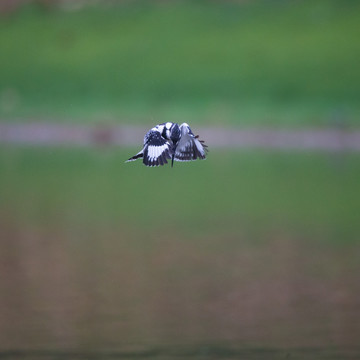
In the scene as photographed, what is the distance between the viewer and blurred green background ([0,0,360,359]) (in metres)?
10.8

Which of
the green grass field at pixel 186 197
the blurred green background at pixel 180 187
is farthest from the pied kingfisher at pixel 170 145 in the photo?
the green grass field at pixel 186 197

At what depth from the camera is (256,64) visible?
36.4 meters

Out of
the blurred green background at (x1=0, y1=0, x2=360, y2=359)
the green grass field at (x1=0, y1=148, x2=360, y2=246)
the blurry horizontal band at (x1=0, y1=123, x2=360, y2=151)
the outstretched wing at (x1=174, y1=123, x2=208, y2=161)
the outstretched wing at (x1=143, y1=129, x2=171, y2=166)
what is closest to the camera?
the blurred green background at (x1=0, y1=0, x2=360, y2=359)

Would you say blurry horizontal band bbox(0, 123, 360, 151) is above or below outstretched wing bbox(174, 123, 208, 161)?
above

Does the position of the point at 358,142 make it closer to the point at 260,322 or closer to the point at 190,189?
the point at 190,189

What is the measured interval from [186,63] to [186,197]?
1697cm

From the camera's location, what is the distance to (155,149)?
1177 cm

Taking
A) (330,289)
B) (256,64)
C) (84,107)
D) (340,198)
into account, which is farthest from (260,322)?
(256,64)

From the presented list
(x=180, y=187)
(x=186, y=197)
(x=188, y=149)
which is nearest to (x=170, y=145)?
(x=188, y=149)

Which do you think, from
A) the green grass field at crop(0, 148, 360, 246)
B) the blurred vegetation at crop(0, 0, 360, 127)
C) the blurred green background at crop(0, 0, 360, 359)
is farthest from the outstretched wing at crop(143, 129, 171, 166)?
the blurred vegetation at crop(0, 0, 360, 127)

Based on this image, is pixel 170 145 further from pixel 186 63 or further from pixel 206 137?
pixel 186 63

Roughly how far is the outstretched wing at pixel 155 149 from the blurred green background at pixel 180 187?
115 centimetres

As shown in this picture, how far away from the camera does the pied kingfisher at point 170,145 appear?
11727 mm

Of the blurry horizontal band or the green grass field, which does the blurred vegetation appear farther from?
the green grass field
